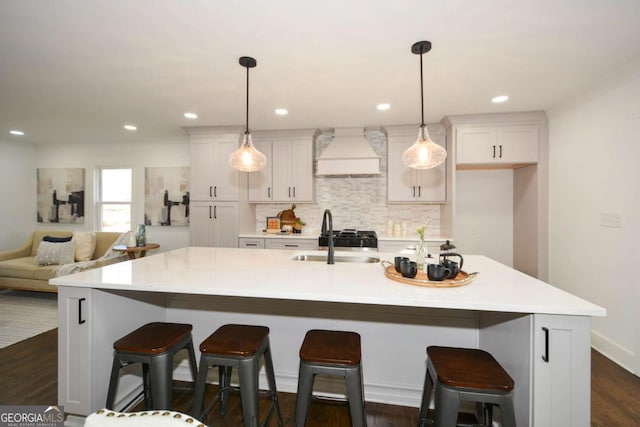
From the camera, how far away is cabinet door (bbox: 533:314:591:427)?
112cm

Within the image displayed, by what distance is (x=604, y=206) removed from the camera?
101 inches

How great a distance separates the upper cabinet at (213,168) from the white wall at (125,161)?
0.92 metres

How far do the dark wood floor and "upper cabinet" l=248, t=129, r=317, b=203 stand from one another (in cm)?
272

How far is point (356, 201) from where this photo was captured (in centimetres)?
440

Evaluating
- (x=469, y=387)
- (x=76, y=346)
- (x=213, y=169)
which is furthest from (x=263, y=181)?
(x=469, y=387)

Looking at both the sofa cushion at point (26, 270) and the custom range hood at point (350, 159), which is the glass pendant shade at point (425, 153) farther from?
the sofa cushion at point (26, 270)

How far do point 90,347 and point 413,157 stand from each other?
229 cm

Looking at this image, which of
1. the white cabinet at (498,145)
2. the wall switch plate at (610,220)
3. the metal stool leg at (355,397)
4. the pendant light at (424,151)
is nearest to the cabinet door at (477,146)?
the white cabinet at (498,145)

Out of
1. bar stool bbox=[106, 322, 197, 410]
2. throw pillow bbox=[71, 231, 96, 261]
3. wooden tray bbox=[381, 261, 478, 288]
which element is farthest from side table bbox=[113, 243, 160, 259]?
wooden tray bbox=[381, 261, 478, 288]

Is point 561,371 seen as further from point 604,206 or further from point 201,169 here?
point 201,169

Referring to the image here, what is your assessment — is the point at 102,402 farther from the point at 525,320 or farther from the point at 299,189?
the point at 299,189

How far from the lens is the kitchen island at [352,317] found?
1142mm

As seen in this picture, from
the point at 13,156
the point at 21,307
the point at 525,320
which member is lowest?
the point at 21,307

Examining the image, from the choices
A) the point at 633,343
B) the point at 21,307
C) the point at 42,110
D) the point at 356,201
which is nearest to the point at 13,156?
the point at 42,110
